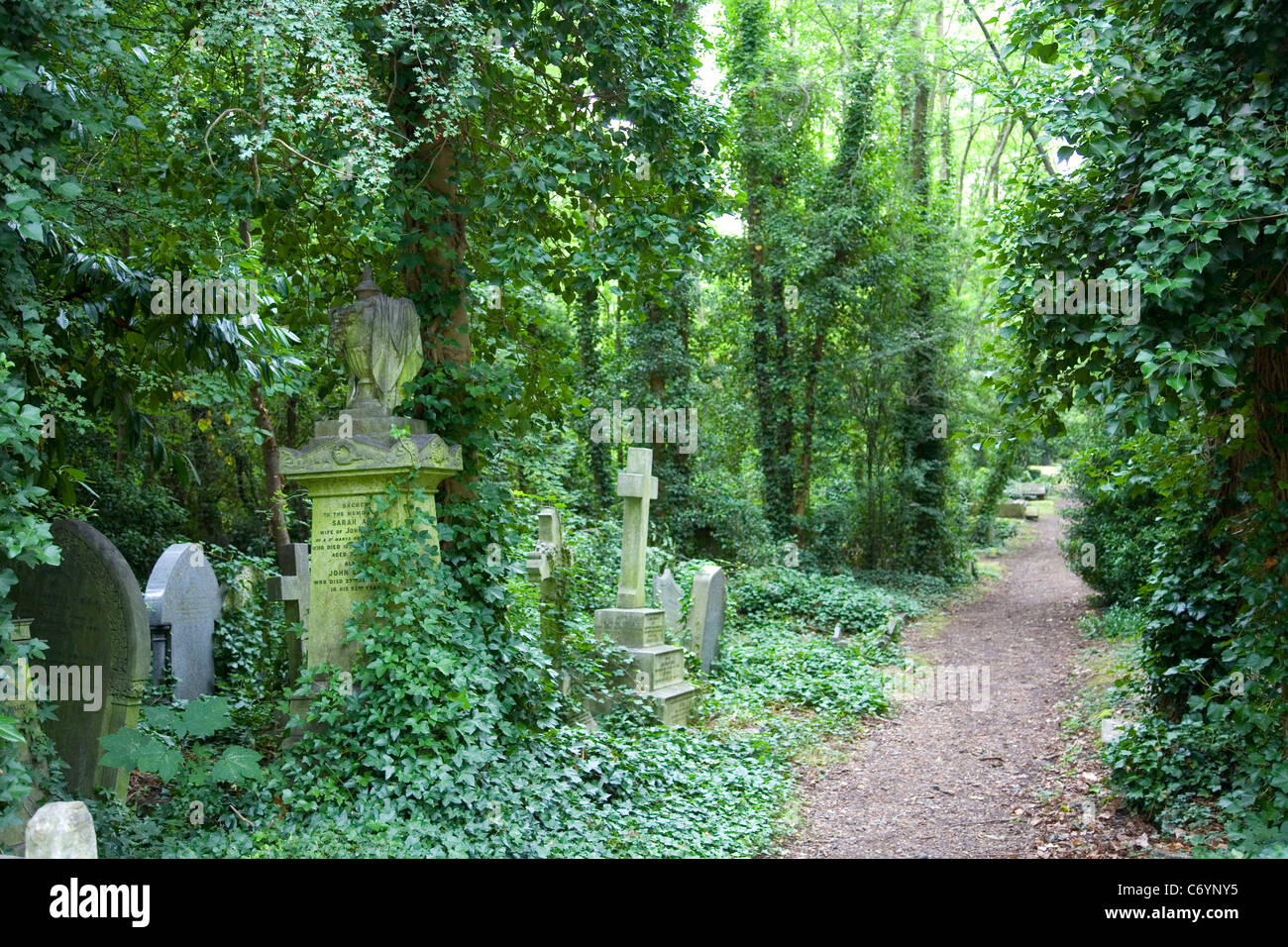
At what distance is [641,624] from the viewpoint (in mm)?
10422

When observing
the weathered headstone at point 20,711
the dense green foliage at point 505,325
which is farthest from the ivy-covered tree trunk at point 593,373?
the weathered headstone at point 20,711

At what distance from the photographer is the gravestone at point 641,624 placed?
10.1 m

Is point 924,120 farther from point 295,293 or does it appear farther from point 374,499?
point 374,499

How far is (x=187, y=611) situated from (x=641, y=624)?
4568 mm

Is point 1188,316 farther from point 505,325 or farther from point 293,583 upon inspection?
point 293,583

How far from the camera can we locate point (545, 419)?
962 cm

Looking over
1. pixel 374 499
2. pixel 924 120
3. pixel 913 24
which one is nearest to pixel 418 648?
pixel 374 499

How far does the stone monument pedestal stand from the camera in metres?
10.0

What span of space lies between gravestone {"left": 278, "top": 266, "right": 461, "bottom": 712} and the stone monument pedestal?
13.0 ft

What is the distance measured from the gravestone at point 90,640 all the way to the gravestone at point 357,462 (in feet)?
3.75

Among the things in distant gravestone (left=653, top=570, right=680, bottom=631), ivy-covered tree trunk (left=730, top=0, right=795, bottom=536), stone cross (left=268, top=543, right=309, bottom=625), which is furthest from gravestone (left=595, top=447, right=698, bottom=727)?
ivy-covered tree trunk (left=730, top=0, right=795, bottom=536)

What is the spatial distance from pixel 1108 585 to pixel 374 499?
13.1 m

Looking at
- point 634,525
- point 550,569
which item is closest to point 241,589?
point 550,569

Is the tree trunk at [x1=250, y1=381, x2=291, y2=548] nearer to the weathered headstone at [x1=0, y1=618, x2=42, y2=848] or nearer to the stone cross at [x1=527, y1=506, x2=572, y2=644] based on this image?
the stone cross at [x1=527, y1=506, x2=572, y2=644]
